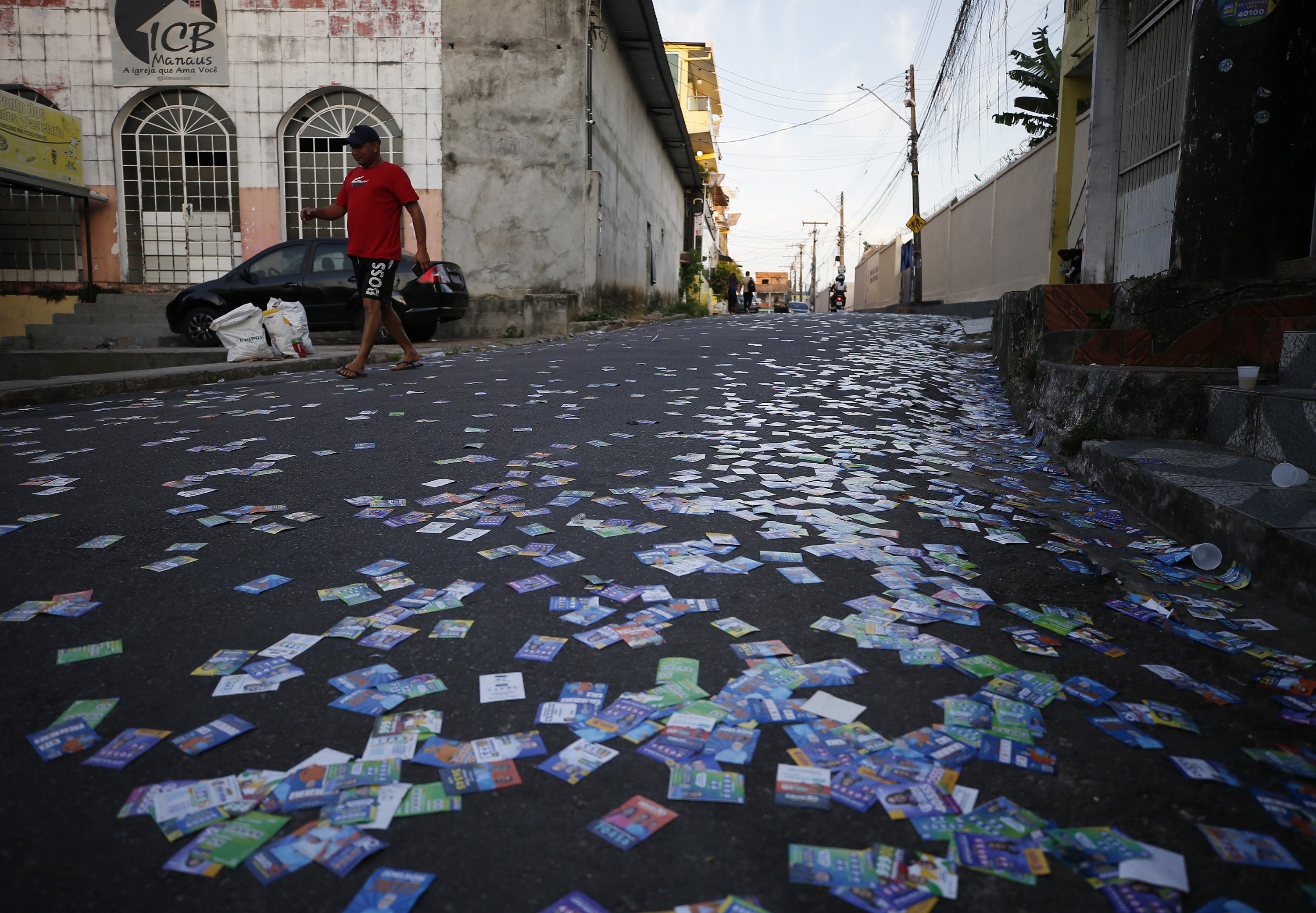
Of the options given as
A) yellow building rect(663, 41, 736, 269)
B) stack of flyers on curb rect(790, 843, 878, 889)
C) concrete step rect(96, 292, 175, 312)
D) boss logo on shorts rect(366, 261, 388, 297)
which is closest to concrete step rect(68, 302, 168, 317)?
concrete step rect(96, 292, 175, 312)

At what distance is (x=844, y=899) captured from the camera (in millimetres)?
1209

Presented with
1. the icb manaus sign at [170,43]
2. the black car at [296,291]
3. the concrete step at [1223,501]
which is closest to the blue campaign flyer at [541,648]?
the concrete step at [1223,501]

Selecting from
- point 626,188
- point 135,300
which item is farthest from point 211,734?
point 626,188

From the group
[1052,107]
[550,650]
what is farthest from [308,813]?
[1052,107]

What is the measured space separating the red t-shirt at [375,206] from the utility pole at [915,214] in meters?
17.9

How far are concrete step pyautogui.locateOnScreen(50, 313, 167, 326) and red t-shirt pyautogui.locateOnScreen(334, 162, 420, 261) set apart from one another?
8.47 m

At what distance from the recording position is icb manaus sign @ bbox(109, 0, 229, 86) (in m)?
13.7

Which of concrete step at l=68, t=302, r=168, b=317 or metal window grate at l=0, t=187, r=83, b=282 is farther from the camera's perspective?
metal window grate at l=0, t=187, r=83, b=282

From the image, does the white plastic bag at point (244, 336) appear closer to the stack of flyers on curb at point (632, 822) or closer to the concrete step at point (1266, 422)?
the concrete step at point (1266, 422)

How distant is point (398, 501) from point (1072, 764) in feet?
7.65

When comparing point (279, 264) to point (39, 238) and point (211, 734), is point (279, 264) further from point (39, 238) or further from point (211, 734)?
point (211, 734)

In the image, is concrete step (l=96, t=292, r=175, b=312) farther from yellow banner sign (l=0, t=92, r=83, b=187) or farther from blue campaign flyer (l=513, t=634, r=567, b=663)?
blue campaign flyer (l=513, t=634, r=567, b=663)

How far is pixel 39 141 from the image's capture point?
41.2 feet

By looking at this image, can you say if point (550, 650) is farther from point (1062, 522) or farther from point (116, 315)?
point (116, 315)
